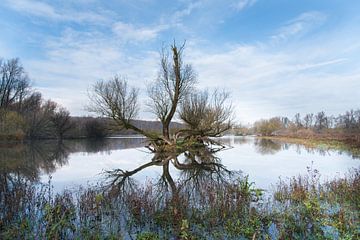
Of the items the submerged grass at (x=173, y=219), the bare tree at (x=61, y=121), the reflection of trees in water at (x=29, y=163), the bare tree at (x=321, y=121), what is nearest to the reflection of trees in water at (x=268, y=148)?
the reflection of trees in water at (x=29, y=163)

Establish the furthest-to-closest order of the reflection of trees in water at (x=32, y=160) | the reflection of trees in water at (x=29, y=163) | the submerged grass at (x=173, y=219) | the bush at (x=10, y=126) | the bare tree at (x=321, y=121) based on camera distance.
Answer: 1. the bare tree at (x=321, y=121)
2. the bush at (x=10, y=126)
3. the reflection of trees in water at (x=32, y=160)
4. the reflection of trees in water at (x=29, y=163)
5. the submerged grass at (x=173, y=219)

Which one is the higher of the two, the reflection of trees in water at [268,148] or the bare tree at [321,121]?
the bare tree at [321,121]

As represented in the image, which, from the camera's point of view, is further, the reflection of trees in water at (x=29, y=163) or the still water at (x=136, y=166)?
the reflection of trees in water at (x=29, y=163)

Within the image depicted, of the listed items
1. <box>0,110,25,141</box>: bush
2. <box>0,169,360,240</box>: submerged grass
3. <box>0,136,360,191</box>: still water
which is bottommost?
<box>0,136,360,191</box>: still water

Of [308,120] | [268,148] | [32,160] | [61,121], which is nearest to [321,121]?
[308,120]

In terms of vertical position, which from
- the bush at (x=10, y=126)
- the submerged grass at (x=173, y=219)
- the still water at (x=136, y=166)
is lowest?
the still water at (x=136, y=166)

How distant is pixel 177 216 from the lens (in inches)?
213

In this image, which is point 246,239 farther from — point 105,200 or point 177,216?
point 105,200

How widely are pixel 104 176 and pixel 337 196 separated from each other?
8910mm

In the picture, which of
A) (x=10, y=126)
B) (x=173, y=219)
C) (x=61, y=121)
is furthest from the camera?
(x=61, y=121)

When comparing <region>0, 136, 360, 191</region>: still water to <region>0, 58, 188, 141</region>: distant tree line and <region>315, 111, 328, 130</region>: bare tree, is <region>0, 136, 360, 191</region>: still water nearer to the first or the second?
<region>0, 58, 188, 141</region>: distant tree line

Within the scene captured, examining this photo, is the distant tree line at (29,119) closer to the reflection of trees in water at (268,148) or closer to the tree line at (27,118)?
the tree line at (27,118)

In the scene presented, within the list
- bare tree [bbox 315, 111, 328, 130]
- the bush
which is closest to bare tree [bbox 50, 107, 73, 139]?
the bush

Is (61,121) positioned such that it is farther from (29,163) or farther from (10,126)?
(29,163)
